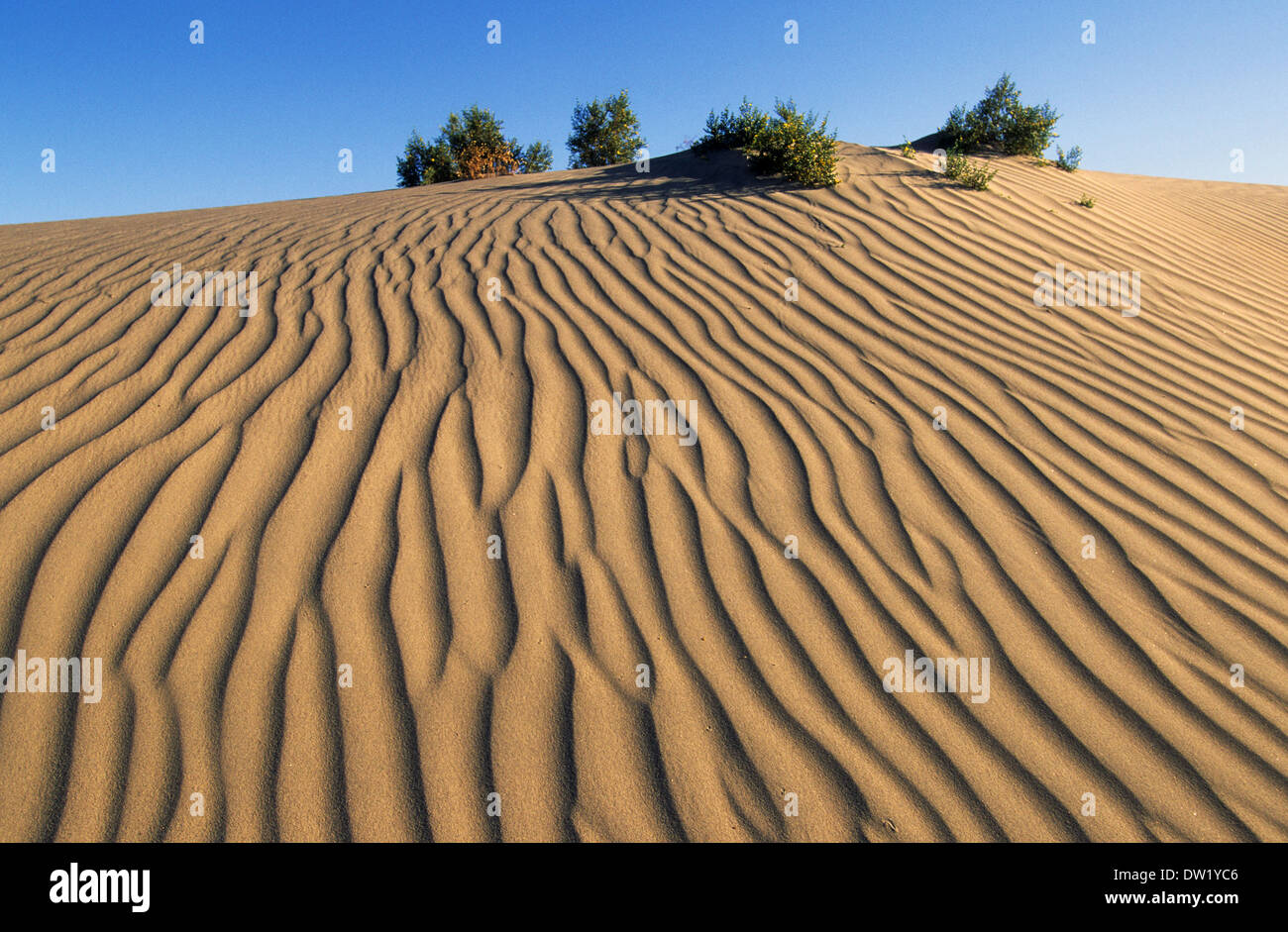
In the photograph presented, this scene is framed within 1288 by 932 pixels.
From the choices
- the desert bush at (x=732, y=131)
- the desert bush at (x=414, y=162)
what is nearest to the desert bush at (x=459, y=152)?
the desert bush at (x=414, y=162)

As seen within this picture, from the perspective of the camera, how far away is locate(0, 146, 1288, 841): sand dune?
5.72 feet

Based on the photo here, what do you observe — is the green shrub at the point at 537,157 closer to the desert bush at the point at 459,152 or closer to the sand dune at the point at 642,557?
the desert bush at the point at 459,152

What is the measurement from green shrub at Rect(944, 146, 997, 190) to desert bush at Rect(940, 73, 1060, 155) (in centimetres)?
146

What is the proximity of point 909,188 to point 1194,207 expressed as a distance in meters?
4.25

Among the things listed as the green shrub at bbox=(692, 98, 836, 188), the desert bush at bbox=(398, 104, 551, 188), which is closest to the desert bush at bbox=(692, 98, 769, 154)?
the green shrub at bbox=(692, 98, 836, 188)

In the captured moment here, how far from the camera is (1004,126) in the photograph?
6895 millimetres

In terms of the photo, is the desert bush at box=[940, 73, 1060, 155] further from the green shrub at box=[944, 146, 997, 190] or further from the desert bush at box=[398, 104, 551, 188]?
the desert bush at box=[398, 104, 551, 188]

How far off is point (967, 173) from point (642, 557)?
5050 millimetres

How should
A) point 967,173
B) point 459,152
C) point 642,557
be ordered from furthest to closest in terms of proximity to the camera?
point 459,152 → point 967,173 → point 642,557

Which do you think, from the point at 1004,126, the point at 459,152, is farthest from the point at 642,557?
the point at 459,152

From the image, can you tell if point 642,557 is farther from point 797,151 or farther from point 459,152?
point 459,152

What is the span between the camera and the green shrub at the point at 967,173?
5383 millimetres
